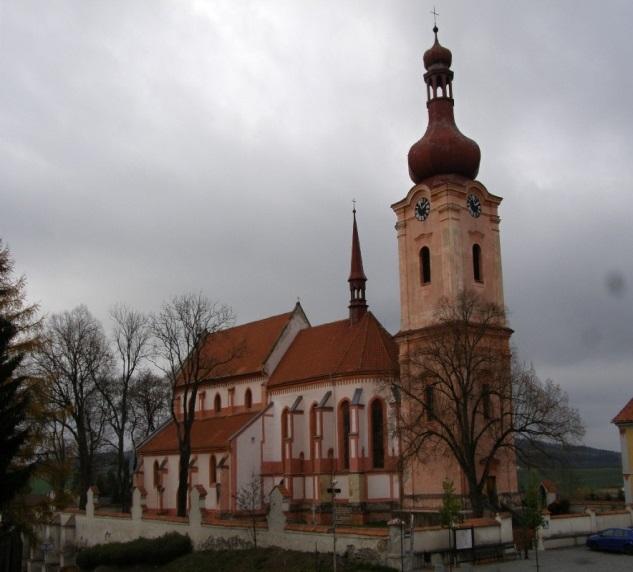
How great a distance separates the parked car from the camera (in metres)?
29.3

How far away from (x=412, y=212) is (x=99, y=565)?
24.0 metres

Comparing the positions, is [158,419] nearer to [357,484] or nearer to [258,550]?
[357,484]

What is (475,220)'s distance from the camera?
40469mm

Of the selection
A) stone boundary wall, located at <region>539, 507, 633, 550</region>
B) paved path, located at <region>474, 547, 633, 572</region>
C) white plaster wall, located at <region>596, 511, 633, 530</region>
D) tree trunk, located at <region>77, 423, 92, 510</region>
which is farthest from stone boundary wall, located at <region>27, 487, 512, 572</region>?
white plaster wall, located at <region>596, 511, 633, 530</region>

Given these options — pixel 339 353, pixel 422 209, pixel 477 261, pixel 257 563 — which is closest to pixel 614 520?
pixel 477 261

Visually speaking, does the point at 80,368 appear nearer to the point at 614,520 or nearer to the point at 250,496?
the point at 250,496

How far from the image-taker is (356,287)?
47.8 meters

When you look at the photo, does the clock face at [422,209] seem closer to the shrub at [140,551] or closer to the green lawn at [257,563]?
the green lawn at [257,563]

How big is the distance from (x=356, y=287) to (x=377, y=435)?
10350mm

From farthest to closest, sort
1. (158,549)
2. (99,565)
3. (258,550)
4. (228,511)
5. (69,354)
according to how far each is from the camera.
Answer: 1. (69,354)
2. (228,511)
3. (99,565)
4. (158,549)
5. (258,550)

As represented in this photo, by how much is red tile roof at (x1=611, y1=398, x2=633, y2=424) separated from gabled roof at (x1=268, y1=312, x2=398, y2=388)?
12584 millimetres

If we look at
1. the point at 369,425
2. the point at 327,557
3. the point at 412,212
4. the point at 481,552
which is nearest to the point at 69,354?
the point at 369,425

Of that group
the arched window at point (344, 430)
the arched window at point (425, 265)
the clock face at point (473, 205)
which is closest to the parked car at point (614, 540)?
the arched window at point (344, 430)

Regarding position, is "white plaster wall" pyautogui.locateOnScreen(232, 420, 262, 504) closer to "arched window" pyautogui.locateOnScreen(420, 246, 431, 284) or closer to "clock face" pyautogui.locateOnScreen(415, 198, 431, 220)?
"arched window" pyautogui.locateOnScreen(420, 246, 431, 284)
